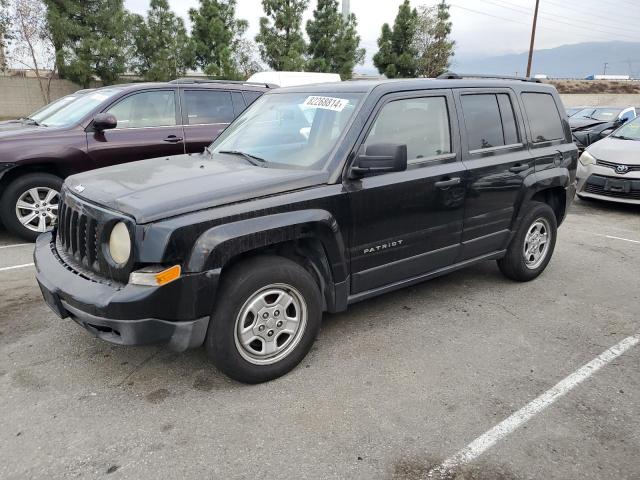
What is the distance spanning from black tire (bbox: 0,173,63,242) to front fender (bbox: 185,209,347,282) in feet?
13.4

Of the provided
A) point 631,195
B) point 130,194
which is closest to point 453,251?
point 130,194

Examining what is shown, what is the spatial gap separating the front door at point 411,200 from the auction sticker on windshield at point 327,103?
27 cm

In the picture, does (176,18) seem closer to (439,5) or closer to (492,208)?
(439,5)

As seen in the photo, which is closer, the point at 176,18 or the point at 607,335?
the point at 607,335

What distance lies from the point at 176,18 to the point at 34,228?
2399cm

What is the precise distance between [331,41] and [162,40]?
8810 mm

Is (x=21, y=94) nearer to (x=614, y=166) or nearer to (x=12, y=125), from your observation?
(x=12, y=125)

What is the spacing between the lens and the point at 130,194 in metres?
Answer: 2.95

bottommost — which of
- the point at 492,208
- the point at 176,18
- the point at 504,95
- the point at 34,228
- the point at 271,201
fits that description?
the point at 34,228

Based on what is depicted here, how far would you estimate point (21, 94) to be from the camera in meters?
26.8

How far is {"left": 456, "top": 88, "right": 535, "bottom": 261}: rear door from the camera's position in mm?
4141

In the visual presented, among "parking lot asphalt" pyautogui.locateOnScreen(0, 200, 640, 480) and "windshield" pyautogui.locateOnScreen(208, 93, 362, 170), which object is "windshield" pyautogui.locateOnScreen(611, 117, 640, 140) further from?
"windshield" pyautogui.locateOnScreen(208, 93, 362, 170)

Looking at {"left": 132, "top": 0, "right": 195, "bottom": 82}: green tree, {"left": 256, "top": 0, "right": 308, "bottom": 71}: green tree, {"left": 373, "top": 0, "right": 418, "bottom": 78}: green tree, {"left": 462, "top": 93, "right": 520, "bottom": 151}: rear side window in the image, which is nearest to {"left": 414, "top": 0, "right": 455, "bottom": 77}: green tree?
{"left": 373, "top": 0, "right": 418, "bottom": 78}: green tree

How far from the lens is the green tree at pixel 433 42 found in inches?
1166
